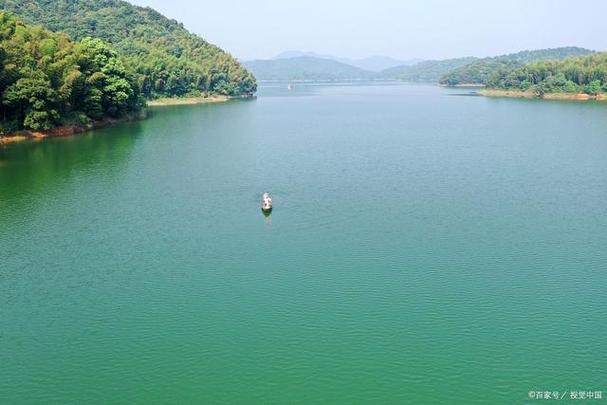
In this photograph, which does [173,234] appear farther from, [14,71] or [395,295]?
[14,71]

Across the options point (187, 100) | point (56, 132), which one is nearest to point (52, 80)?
point (56, 132)

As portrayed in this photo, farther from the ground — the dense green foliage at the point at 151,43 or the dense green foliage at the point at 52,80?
the dense green foliage at the point at 151,43

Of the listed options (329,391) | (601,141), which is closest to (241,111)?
(601,141)

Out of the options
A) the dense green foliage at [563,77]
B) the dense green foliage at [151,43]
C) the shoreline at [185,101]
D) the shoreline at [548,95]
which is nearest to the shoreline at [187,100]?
the shoreline at [185,101]

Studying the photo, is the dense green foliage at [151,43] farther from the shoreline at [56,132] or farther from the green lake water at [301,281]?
the green lake water at [301,281]

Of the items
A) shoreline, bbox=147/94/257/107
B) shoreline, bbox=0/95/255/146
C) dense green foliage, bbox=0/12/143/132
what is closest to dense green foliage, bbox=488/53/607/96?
shoreline, bbox=147/94/257/107

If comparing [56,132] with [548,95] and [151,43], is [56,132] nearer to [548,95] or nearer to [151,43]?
[151,43]

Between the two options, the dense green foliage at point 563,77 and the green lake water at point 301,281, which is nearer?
the green lake water at point 301,281
